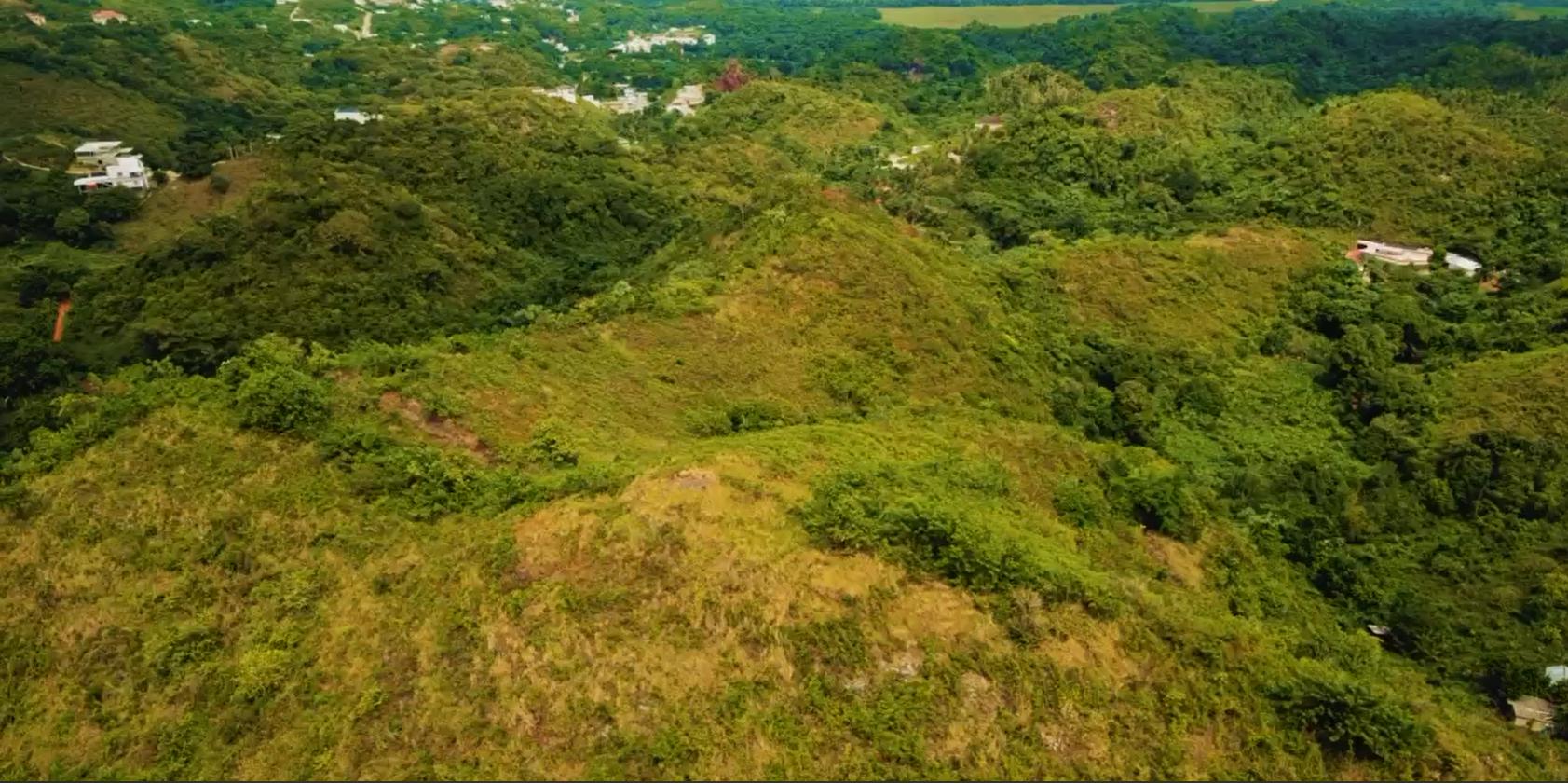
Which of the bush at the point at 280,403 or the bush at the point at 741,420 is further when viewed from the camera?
the bush at the point at 741,420

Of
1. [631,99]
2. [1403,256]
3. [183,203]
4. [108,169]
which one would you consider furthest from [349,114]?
[1403,256]

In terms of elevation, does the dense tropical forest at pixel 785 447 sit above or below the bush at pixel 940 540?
below

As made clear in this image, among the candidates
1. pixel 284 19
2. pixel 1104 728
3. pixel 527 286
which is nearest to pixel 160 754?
pixel 1104 728

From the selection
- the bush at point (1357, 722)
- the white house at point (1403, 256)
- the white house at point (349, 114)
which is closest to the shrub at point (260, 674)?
the bush at point (1357, 722)

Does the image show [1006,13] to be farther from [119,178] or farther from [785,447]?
[785,447]

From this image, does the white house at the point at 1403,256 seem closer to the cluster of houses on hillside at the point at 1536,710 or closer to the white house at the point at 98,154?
the cluster of houses on hillside at the point at 1536,710

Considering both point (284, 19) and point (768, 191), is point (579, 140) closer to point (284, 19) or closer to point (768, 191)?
point (768, 191)
